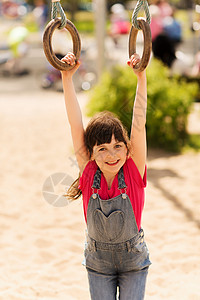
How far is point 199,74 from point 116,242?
8.97 meters

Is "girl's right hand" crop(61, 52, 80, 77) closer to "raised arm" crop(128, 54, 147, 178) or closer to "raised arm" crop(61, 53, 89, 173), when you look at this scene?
"raised arm" crop(61, 53, 89, 173)

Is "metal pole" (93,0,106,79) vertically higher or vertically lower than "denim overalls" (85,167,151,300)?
higher

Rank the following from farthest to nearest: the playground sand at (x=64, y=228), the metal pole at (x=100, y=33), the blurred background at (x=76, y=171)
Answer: the metal pole at (x=100, y=33), the blurred background at (x=76, y=171), the playground sand at (x=64, y=228)

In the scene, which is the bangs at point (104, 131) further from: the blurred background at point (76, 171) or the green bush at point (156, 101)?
the green bush at point (156, 101)

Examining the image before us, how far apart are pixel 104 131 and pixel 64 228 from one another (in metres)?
2.36

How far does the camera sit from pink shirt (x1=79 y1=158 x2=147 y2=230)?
211 cm

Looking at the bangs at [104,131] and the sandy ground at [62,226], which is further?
the sandy ground at [62,226]

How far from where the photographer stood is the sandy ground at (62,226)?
3.33 metres

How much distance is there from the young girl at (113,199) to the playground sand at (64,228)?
64 cm

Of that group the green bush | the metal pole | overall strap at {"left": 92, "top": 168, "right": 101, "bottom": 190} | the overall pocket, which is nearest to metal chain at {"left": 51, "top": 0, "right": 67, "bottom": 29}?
overall strap at {"left": 92, "top": 168, "right": 101, "bottom": 190}

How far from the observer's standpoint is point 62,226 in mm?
4398

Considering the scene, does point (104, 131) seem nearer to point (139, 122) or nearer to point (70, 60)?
point (139, 122)

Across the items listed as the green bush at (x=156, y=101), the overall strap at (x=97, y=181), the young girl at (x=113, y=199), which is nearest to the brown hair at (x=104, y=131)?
the young girl at (x=113, y=199)

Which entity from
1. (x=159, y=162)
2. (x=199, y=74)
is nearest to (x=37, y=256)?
(x=159, y=162)
